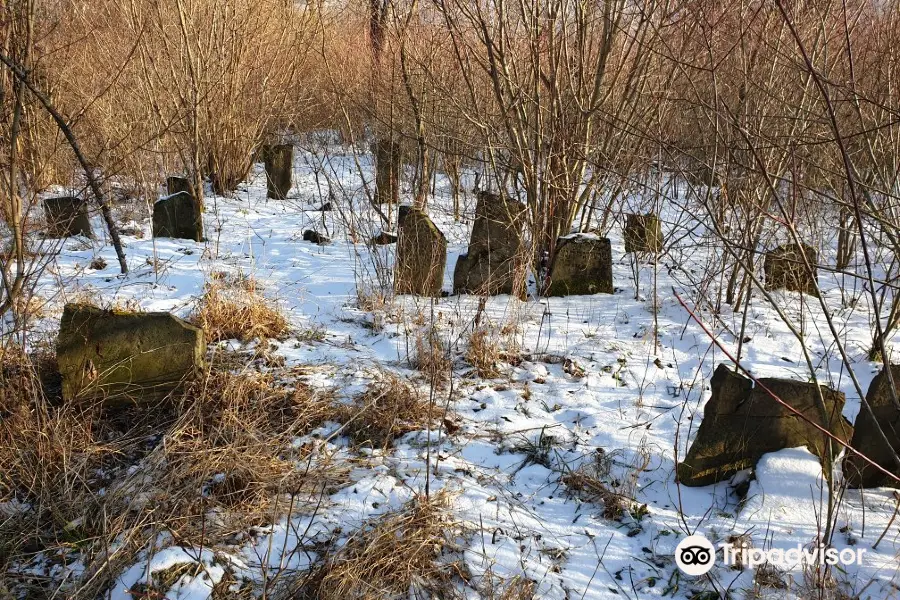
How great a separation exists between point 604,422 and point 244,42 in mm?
6895

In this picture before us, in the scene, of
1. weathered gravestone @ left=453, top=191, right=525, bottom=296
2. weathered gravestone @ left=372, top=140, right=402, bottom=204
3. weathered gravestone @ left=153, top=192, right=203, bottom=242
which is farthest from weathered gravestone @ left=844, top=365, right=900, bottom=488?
weathered gravestone @ left=153, top=192, right=203, bottom=242

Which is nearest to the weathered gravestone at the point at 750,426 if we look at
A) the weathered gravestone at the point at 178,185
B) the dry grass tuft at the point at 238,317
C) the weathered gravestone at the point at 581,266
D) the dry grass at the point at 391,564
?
the dry grass at the point at 391,564

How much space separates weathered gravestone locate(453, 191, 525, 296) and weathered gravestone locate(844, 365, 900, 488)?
7.89 feet

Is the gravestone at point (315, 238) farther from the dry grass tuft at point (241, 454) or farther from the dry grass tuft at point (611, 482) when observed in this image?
the dry grass tuft at point (611, 482)

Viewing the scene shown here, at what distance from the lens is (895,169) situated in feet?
10.5

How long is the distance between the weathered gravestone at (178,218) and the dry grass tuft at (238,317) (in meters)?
2.20

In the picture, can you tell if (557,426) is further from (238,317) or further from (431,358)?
(238,317)

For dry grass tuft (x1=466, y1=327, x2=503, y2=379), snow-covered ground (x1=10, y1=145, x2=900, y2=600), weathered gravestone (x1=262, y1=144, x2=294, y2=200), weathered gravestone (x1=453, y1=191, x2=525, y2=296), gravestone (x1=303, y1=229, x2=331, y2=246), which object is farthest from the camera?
weathered gravestone (x1=262, y1=144, x2=294, y2=200)

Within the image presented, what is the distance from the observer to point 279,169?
793 cm

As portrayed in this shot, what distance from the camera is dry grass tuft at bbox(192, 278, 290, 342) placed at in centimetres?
348

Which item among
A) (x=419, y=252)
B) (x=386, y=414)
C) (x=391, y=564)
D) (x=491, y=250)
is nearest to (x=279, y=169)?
(x=419, y=252)

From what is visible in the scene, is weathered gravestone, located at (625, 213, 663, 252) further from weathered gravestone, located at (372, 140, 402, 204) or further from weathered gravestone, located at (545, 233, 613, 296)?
weathered gravestone, located at (372, 140, 402, 204)

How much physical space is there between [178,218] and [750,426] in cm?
520

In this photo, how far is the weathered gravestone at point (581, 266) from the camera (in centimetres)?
439
